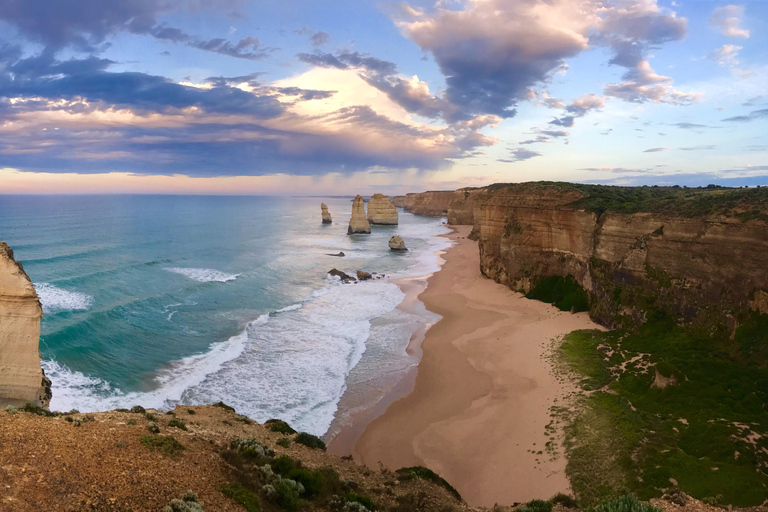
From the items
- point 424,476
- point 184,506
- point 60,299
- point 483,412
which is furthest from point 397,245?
point 184,506

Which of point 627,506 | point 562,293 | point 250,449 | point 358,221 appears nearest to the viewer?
point 627,506

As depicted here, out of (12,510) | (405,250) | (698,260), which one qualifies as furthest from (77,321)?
(405,250)

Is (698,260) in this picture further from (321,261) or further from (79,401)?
(321,261)

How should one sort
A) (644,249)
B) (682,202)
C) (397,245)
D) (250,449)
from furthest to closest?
1. (397,245)
2. (644,249)
3. (682,202)
4. (250,449)

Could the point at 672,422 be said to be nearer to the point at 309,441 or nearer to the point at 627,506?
the point at 627,506

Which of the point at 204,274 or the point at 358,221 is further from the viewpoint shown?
the point at 358,221

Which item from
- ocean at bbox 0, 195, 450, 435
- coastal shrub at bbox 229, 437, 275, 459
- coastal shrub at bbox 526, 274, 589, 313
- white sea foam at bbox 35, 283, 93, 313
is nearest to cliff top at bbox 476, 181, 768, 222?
coastal shrub at bbox 526, 274, 589, 313
